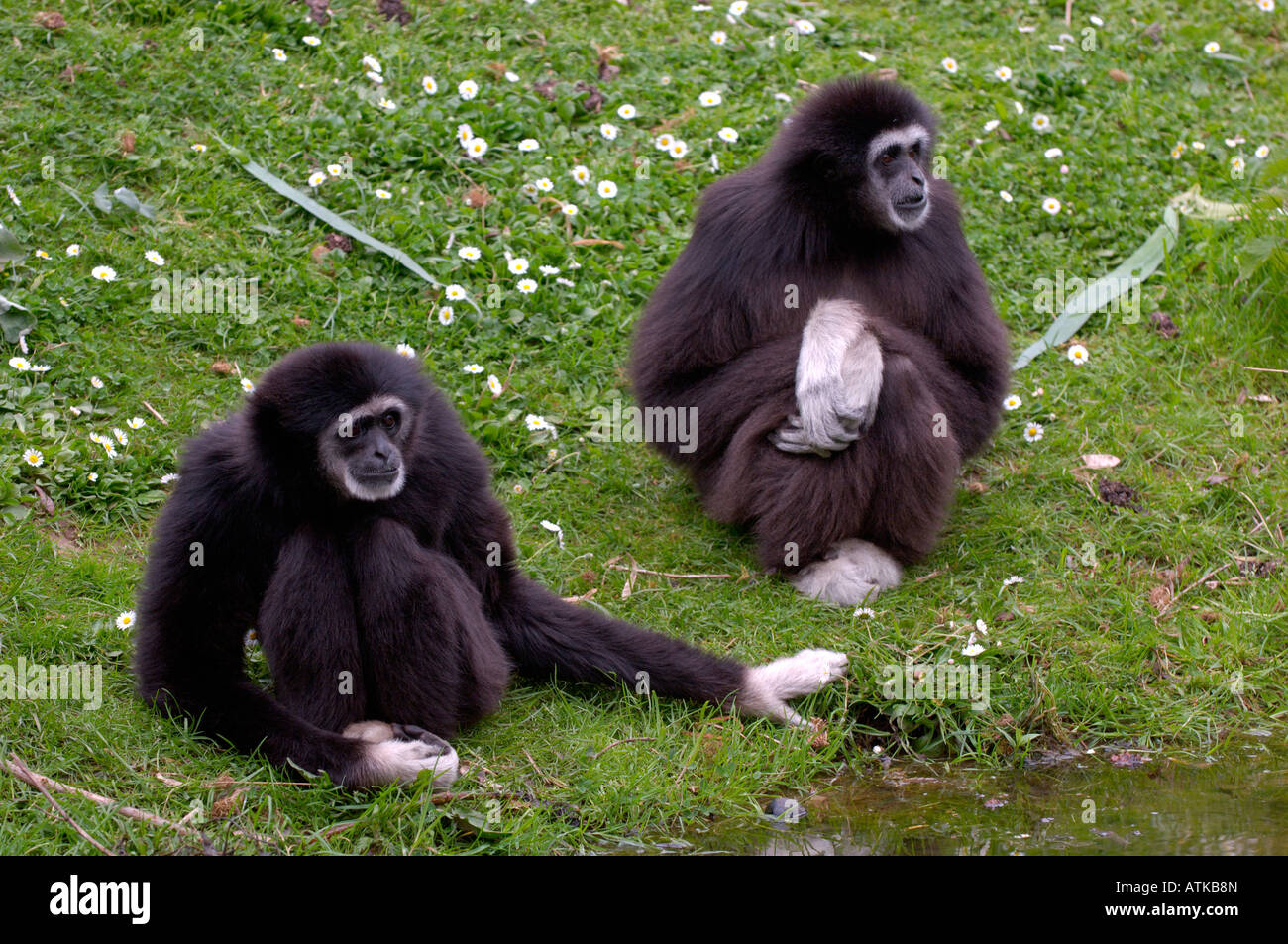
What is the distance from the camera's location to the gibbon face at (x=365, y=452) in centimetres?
500

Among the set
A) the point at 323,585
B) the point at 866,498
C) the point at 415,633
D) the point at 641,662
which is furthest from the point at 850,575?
the point at 323,585

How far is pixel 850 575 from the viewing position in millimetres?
6660

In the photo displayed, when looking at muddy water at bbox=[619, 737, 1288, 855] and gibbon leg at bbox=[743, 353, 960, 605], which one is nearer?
muddy water at bbox=[619, 737, 1288, 855]

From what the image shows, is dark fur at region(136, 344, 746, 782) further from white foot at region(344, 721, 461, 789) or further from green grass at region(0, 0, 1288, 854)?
green grass at region(0, 0, 1288, 854)

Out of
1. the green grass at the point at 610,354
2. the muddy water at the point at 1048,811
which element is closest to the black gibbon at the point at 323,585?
the green grass at the point at 610,354

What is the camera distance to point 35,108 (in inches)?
347

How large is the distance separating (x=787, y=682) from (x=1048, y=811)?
111 cm

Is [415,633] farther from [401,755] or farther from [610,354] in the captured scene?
[610,354]

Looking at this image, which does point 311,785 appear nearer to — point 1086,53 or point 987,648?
point 987,648

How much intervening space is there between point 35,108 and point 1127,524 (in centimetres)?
687

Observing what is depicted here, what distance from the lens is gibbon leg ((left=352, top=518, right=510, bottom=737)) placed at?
5.03 m

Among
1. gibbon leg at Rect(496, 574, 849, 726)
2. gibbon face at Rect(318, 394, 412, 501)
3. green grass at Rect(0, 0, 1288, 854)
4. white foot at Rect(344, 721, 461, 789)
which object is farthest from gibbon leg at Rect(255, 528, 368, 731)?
gibbon leg at Rect(496, 574, 849, 726)

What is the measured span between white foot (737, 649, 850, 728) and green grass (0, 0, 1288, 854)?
97 millimetres

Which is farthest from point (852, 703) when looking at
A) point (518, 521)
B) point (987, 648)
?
point (518, 521)
